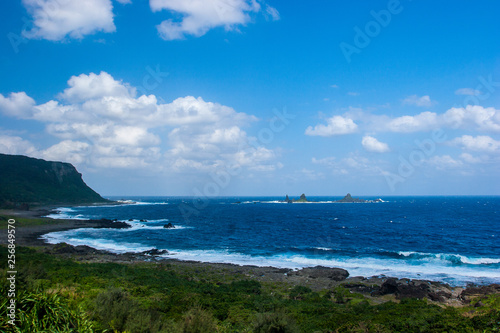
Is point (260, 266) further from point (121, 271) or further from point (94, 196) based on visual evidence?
point (94, 196)

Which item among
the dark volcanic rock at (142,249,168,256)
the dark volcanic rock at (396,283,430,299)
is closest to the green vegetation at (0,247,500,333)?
the dark volcanic rock at (396,283,430,299)

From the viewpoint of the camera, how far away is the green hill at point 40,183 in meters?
121

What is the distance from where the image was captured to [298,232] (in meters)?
64.4

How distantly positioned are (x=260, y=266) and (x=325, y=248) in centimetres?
1515

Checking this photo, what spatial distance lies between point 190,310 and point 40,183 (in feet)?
544

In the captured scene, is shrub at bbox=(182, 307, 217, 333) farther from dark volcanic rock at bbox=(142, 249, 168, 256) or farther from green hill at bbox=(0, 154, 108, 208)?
green hill at bbox=(0, 154, 108, 208)

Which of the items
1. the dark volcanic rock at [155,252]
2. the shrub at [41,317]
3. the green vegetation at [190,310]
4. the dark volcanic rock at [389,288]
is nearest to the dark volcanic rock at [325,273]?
the green vegetation at [190,310]

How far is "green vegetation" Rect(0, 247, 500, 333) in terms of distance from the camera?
26.8ft

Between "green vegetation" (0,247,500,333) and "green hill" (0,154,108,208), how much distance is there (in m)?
108

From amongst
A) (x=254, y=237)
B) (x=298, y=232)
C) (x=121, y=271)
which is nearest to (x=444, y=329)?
(x=121, y=271)

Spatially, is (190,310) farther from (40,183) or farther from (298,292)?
(40,183)

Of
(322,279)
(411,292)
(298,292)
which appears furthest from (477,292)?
(298,292)

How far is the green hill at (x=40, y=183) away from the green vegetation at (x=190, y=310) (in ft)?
356

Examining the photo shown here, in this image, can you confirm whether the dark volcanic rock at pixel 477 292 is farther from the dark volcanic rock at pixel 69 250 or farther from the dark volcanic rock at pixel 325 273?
the dark volcanic rock at pixel 69 250
